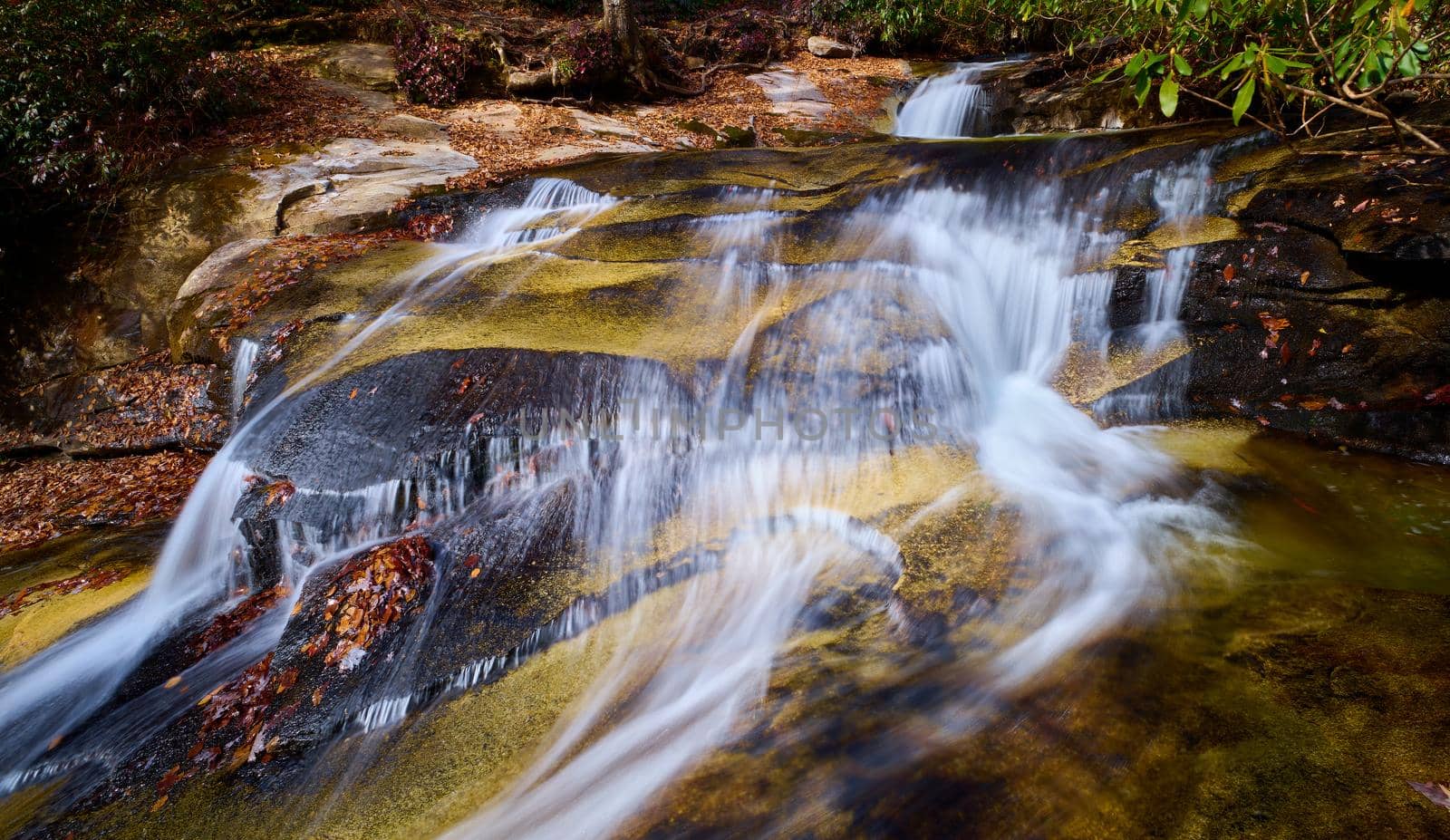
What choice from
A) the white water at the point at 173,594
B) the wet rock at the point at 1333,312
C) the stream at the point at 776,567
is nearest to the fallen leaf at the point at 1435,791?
the stream at the point at 776,567

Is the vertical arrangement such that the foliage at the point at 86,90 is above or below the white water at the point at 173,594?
above

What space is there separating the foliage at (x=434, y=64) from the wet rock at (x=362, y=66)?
0.32 meters

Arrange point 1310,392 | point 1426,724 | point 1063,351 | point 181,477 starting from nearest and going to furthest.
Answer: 1. point 1426,724
2. point 1310,392
3. point 1063,351
4. point 181,477

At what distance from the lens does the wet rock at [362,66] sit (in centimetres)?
1132

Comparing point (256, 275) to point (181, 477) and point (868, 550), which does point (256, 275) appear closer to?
→ point (181, 477)

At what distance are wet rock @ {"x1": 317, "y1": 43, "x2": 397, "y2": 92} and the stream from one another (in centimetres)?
701

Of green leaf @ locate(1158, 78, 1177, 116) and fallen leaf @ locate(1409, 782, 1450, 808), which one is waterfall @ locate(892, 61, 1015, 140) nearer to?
green leaf @ locate(1158, 78, 1177, 116)

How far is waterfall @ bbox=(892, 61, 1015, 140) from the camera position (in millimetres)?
11031

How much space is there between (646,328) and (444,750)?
135 inches

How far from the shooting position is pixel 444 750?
2.90m

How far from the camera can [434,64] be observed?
11.2m

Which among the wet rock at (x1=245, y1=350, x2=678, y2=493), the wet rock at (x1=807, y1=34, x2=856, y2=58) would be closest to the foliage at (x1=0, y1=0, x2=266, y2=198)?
A: the wet rock at (x1=245, y1=350, x2=678, y2=493)

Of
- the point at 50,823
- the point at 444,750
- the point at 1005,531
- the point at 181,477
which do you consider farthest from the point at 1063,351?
the point at 181,477

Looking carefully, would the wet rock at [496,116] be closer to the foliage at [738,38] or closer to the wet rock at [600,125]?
the wet rock at [600,125]
